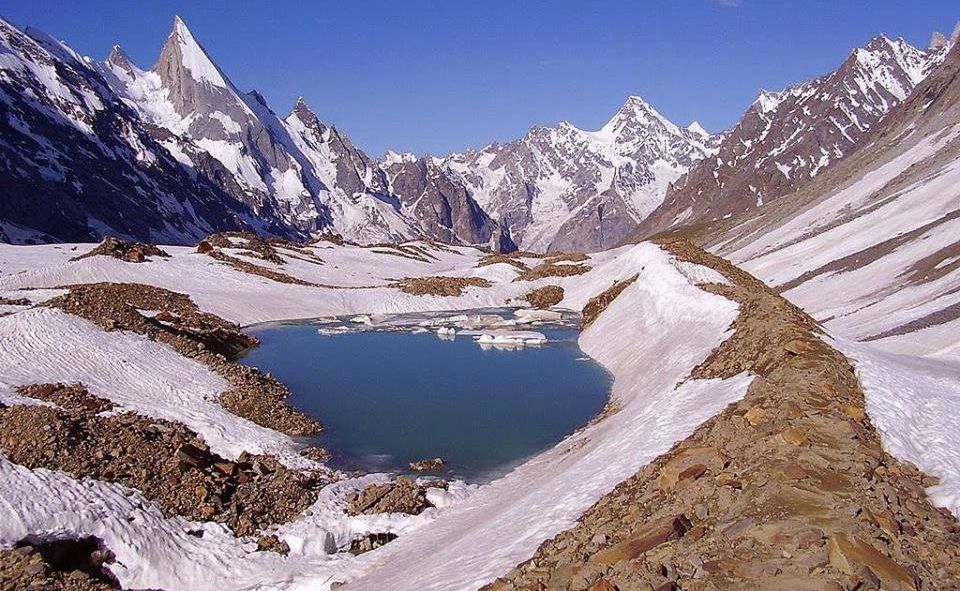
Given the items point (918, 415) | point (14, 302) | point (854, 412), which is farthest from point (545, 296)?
point (854, 412)

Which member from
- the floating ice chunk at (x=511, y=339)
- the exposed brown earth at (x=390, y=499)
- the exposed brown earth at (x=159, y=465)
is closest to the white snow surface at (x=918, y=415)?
the exposed brown earth at (x=390, y=499)

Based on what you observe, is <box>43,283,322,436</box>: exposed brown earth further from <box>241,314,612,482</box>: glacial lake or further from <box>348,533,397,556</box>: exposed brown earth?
<box>348,533,397,556</box>: exposed brown earth

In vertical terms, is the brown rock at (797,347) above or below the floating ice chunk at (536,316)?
above

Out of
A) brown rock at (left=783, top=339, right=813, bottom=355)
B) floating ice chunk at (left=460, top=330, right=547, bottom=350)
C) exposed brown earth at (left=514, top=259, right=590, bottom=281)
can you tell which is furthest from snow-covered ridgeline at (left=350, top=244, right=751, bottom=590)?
exposed brown earth at (left=514, top=259, right=590, bottom=281)

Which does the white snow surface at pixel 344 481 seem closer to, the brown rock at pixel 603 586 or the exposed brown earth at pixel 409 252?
the brown rock at pixel 603 586

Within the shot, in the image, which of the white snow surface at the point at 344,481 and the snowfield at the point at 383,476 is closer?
the snowfield at the point at 383,476

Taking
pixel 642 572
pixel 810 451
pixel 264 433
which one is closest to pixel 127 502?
pixel 264 433
